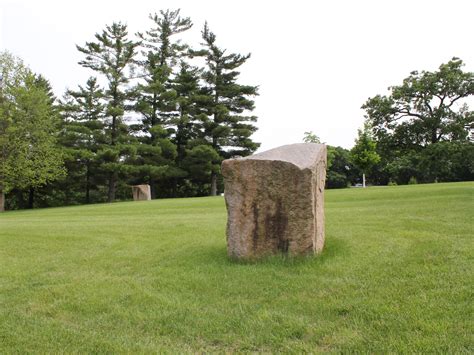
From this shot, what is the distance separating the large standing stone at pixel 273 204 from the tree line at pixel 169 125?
70.7 feet

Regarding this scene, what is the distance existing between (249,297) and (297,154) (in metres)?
2.29

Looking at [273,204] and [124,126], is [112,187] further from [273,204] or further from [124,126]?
[273,204]

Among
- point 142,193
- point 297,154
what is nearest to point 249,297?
point 297,154

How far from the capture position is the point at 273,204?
202 inches

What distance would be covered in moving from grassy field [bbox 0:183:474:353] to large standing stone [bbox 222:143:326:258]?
269 millimetres

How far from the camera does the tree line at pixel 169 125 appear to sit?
86.5 ft

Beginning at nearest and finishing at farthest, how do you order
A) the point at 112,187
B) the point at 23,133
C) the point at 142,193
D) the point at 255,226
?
1. the point at 255,226
2. the point at 23,133
3. the point at 142,193
4. the point at 112,187

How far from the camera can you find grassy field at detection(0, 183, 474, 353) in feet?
9.90

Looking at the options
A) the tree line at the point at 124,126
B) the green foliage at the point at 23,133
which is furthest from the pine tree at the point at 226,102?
the green foliage at the point at 23,133

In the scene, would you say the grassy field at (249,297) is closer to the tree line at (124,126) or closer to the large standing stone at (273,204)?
the large standing stone at (273,204)

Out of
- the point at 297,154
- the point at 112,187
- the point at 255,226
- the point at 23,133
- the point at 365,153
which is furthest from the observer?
the point at 365,153

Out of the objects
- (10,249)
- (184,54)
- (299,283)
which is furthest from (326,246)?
(184,54)

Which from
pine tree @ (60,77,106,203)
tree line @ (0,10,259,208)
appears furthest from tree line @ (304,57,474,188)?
pine tree @ (60,77,106,203)

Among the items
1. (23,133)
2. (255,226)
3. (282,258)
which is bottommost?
(282,258)
